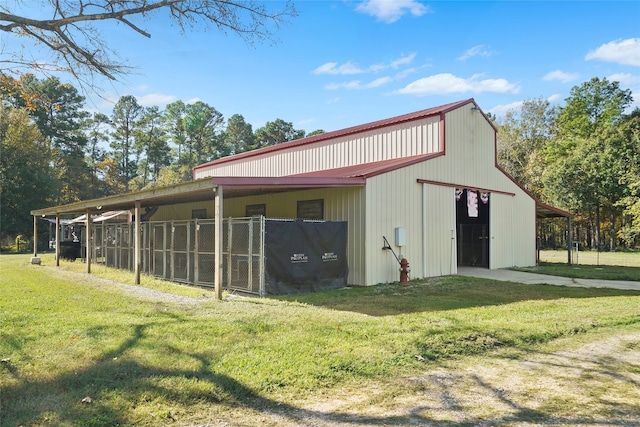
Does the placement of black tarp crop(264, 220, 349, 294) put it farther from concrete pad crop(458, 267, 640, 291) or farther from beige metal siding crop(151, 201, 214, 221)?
beige metal siding crop(151, 201, 214, 221)

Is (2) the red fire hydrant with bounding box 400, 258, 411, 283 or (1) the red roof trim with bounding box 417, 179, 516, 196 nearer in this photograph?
(2) the red fire hydrant with bounding box 400, 258, 411, 283

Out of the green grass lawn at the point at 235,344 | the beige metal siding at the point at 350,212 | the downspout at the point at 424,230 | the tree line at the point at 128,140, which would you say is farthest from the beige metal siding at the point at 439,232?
the tree line at the point at 128,140

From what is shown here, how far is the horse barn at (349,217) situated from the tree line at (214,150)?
557cm

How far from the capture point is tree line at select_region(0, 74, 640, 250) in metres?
34.2

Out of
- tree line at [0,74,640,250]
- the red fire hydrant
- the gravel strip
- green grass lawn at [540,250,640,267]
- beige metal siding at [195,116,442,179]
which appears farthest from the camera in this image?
tree line at [0,74,640,250]

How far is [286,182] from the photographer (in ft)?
32.9

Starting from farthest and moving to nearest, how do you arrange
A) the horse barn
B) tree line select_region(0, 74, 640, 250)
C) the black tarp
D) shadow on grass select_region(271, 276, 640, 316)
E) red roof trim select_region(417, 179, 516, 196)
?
tree line select_region(0, 74, 640, 250)
red roof trim select_region(417, 179, 516, 196)
the horse barn
the black tarp
shadow on grass select_region(271, 276, 640, 316)

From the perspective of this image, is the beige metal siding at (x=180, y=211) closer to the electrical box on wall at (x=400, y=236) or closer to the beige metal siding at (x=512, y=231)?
the electrical box on wall at (x=400, y=236)

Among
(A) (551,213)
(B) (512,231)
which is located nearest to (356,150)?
(B) (512,231)

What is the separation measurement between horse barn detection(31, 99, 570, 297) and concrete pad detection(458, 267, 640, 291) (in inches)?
41.2

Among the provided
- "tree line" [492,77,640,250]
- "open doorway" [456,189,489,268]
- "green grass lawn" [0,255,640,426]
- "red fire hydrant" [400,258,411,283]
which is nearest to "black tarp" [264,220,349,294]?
"green grass lawn" [0,255,640,426]

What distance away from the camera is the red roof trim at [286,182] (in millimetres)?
8992

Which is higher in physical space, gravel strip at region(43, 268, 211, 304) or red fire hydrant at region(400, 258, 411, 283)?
red fire hydrant at region(400, 258, 411, 283)

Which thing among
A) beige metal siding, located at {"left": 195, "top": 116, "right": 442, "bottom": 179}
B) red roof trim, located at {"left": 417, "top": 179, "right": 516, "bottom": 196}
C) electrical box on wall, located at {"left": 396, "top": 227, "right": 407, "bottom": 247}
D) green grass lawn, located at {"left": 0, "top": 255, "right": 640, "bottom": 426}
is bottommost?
green grass lawn, located at {"left": 0, "top": 255, "right": 640, "bottom": 426}
